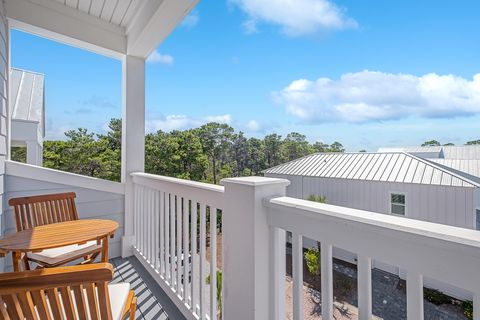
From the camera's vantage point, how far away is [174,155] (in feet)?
23.1

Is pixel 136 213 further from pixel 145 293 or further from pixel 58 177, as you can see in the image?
pixel 145 293

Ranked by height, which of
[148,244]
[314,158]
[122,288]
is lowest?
[148,244]

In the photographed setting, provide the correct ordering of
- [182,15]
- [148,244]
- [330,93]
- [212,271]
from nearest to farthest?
[212,271], [182,15], [148,244], [330,93]

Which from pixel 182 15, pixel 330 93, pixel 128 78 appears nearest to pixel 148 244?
pixel 128 78

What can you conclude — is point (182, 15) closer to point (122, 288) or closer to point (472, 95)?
point (122, 288)

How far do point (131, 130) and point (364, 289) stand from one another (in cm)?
279

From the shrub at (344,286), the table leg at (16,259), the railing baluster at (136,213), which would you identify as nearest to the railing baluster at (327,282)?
the shrub at (344,286)

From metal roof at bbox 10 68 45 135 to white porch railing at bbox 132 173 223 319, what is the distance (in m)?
3.11

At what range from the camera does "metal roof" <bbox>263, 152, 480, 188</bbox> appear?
278cm

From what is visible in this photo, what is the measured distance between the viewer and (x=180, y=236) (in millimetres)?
1826

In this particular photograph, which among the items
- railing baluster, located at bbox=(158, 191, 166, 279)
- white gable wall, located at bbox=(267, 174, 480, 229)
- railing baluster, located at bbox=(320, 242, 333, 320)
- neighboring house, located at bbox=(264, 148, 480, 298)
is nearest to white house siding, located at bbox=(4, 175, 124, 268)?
railing baluster, located at bbox=(158, 191, 166, 279)

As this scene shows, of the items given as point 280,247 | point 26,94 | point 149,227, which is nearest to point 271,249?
point 280,247

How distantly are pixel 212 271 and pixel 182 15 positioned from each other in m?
1.92

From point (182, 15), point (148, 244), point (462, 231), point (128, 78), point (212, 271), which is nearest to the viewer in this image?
point (462, 231)
